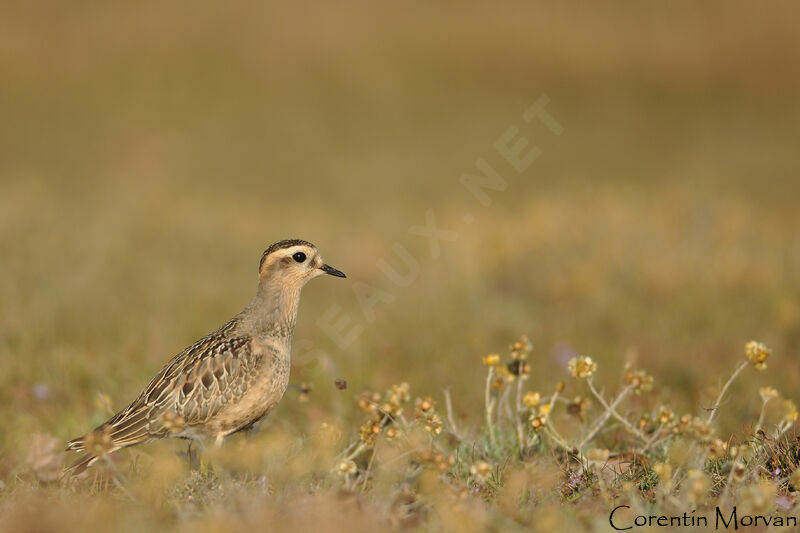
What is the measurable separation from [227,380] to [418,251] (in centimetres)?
710

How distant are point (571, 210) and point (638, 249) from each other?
75.4 inches

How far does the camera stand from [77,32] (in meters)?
21.9

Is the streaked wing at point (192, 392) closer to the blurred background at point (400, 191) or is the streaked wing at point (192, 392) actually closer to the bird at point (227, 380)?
the bird at point (227, 380)

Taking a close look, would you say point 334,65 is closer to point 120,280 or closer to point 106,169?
point 106,169

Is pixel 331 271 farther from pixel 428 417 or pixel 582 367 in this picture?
pixel 582 367

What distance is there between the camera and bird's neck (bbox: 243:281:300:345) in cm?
634

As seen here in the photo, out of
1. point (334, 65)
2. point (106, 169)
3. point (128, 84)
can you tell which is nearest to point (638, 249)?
point (106, 169)

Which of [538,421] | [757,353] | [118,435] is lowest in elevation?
[757,353]

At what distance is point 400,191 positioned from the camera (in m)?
16.8

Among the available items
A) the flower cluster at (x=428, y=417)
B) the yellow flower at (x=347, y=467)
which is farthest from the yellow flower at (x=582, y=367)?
the yellow flower at (x=347, y=467)

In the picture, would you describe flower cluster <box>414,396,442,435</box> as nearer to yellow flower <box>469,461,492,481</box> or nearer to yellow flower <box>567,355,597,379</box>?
yellow flower <box>469,461,492,481</box>

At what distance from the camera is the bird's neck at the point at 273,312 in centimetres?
634

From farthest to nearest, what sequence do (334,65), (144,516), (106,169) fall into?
(334,65), (106,169), (144,516)

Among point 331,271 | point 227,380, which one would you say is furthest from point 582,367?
point 227,380
